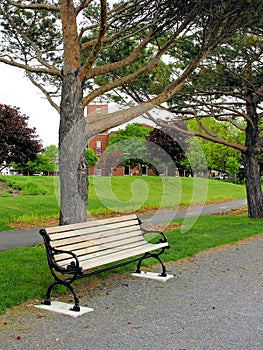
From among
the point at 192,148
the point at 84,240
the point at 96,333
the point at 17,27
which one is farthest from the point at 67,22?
the point at 192,148

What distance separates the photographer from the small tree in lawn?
67.9 feet

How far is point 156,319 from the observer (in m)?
4.77

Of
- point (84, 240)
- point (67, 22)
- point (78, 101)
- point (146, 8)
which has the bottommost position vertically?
point (84, 240)

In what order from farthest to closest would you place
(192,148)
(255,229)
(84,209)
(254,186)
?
(192,148), (254,186), (255,229), (84,209)

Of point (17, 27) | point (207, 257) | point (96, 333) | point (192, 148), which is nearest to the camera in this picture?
point (96, 333)

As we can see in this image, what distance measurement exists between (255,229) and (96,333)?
8826 millimetres

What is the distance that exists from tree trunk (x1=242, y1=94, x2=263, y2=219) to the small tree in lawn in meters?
10.6

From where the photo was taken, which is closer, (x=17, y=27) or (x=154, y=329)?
(x=154, y=329)

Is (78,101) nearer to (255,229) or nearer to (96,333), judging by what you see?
(96,333)

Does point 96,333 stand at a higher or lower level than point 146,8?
lower

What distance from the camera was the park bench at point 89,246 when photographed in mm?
5289

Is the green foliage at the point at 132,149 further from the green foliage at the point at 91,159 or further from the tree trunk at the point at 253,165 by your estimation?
the tree trunk at the point at 253,165

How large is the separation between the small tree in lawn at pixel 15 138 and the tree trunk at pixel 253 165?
10.6 m

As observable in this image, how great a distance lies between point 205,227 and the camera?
42.4ft
